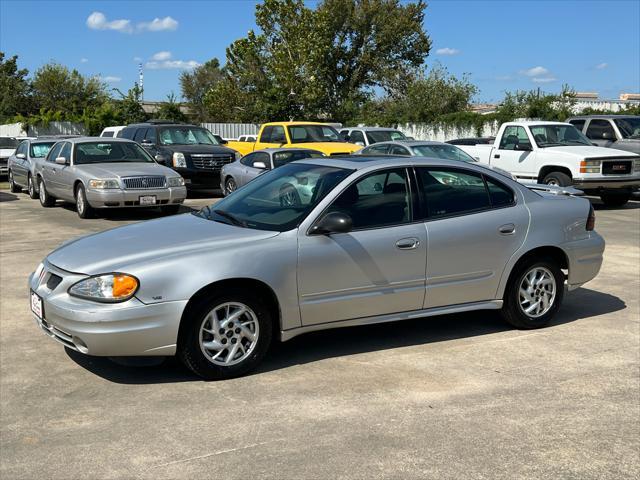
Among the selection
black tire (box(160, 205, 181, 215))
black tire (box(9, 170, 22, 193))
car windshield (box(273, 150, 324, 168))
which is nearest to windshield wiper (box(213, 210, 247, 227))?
black tire (box(160, 205, 181, 215))

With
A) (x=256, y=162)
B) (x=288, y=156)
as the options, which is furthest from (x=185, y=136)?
(x=288, y=156)

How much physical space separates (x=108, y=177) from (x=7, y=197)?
21.7 ft

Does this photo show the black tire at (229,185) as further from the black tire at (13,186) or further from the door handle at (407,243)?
the door handle at (407,243)

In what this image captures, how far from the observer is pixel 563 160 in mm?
15992

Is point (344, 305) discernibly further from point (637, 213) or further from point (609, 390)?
point (637, 213)

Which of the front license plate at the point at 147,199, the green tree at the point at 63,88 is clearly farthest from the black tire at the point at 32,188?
the green tree at the point at 63,88

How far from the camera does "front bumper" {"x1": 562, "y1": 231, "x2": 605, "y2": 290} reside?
21.7ft

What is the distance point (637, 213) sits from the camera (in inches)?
645

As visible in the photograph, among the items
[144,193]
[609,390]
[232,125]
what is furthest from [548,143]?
[232,125]

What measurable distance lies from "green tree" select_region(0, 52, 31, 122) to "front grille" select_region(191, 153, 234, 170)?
41.1 meters

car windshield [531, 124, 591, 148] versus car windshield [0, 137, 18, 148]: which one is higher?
car windshield [531, 124, 591, 148]

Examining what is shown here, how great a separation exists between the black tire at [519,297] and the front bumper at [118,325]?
2.98 m

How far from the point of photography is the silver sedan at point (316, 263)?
4918 mm

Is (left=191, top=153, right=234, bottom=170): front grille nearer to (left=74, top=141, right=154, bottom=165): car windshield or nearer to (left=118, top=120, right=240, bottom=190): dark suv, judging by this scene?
(left=118, top=120, right=240, bottom=190): dark suv
